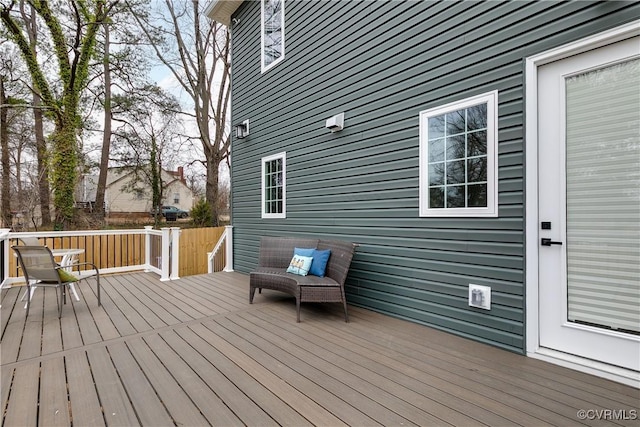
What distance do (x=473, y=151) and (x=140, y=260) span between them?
6778 millimetres

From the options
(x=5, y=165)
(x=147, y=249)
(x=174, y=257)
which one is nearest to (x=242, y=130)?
(x=174, y=257)

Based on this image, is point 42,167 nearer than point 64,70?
Yes

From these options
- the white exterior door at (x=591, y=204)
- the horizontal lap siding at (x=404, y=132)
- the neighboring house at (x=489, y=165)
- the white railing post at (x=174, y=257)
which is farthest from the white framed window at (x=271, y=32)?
the white exterior door at (x=591, y=204)

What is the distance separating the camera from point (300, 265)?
371cm

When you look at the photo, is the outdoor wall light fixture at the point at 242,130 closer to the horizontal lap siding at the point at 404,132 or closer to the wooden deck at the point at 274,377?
the horizontal lap siding at the point at 404,132

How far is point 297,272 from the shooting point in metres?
3.67

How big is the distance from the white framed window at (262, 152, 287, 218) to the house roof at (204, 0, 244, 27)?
3.47m

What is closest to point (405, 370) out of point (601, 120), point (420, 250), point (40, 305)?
point (420, 250)

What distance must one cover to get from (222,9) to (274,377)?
731 cm

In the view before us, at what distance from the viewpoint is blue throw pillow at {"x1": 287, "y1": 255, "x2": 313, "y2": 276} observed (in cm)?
365

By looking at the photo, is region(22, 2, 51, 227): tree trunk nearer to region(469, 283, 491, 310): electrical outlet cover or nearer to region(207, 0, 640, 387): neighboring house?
region(207, 0, 640, 387): neighboring house

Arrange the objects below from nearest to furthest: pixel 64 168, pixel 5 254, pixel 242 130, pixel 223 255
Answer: pixel 5 254
pixel 242 130
pixel 223 255
pixel 64 168

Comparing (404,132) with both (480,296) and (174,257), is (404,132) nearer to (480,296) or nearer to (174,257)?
(480,296)

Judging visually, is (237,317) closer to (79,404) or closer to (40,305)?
(79,404)
